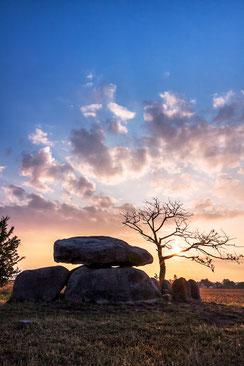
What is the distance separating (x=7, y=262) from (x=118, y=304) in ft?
44.9

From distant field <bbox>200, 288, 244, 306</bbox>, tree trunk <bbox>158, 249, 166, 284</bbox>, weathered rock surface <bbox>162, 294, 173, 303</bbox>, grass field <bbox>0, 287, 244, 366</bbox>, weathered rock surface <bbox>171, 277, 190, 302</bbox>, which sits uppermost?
tree trunk <bbox>158, 249, 166, 284</bbox>

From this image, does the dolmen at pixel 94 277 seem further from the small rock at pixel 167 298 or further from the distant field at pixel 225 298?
the distant field at pixel 225 298

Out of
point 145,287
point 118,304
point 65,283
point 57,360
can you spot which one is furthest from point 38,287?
point 57,360

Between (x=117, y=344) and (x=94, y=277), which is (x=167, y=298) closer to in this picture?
(x=94, y=277)

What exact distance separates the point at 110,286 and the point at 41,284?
5.54 meters

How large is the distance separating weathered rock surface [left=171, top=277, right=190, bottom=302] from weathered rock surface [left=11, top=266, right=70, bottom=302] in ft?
29.3

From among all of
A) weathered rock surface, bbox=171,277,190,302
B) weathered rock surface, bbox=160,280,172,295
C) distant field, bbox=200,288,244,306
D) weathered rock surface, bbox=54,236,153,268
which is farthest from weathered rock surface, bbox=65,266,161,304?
distant field, bbox=200,288,244,306

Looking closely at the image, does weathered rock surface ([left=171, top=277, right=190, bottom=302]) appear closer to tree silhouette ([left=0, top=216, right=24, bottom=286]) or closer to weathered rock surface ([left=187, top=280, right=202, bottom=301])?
weathered rock surface ([left=187, top=280, right=202, bottom=301])

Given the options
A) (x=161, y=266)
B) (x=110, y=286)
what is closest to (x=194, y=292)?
(x=161, y=266)

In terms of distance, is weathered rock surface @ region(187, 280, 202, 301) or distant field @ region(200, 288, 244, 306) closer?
weathered rock surface @ region(187, 280, 202, 301)

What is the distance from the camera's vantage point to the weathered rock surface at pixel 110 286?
2020 centimetres

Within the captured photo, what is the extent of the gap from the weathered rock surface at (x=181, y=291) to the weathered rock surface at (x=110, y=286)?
1.62 m

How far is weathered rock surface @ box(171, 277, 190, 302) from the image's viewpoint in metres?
22.3

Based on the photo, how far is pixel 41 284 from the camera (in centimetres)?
2183
